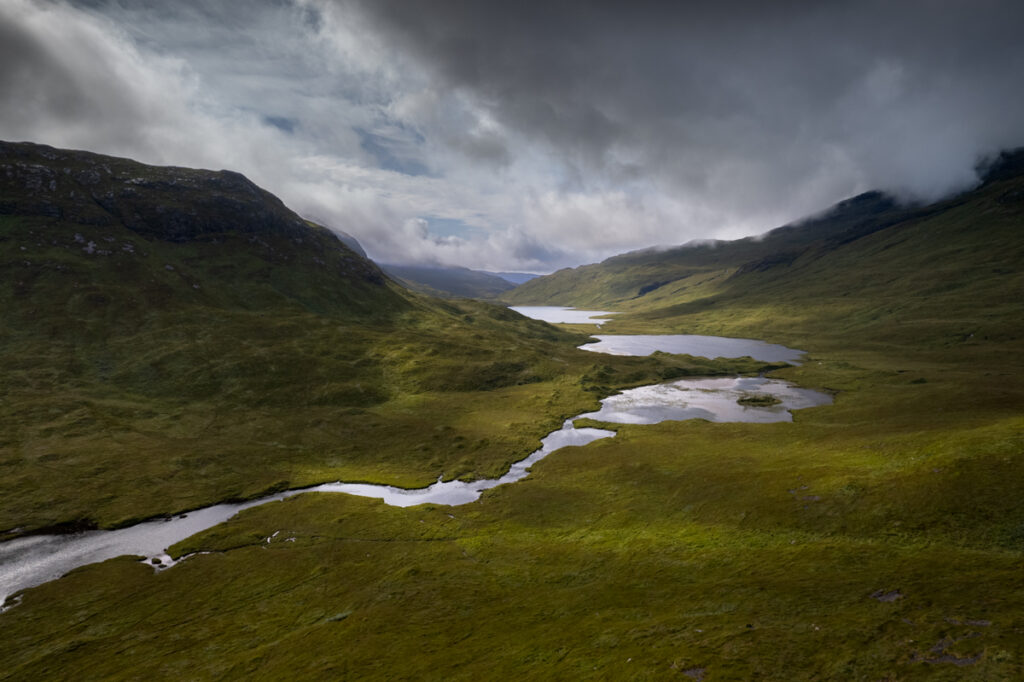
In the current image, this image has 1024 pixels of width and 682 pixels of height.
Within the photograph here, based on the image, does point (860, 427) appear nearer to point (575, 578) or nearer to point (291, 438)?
point (575, 578)

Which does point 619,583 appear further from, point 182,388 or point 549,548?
point 182,388

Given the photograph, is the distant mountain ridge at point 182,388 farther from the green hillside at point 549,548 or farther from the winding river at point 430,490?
the winding river at point 430,490

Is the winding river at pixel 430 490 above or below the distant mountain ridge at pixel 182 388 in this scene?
below

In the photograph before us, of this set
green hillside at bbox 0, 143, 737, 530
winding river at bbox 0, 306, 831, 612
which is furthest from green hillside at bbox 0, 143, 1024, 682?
winding river at bbox 0, 306, 831, 612

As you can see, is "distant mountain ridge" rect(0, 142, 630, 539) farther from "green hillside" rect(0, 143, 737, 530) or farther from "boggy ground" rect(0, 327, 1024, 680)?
"boggy ground" rect(0, 327, 1024, 680)

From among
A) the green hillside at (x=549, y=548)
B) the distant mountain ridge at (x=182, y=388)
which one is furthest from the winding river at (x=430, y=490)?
the distant mountain ridge at (x=182, y=388)

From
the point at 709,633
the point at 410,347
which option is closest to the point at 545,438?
the point at 709,633
